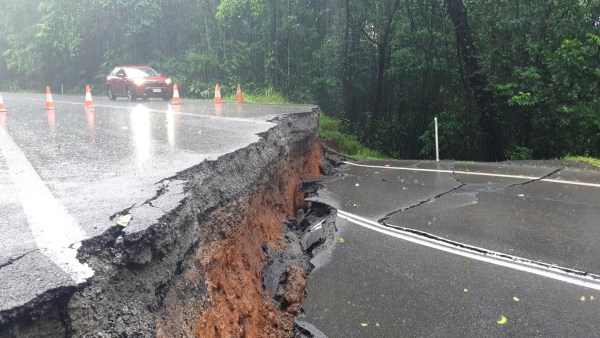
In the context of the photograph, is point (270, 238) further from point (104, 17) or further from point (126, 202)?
point (104, 17)

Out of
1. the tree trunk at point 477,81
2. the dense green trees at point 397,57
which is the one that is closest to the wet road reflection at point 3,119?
the dense green trees at point 397,57

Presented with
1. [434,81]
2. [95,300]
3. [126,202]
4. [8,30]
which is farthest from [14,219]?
[8,30]

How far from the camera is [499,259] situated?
6457 millimetres

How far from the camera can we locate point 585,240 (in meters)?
6.89

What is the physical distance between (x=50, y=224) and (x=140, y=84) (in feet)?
72.1

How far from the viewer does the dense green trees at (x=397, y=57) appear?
1748 centimetres

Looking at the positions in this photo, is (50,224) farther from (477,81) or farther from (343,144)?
(477,81)

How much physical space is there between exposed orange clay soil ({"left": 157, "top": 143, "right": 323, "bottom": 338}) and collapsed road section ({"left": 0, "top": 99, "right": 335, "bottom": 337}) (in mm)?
13

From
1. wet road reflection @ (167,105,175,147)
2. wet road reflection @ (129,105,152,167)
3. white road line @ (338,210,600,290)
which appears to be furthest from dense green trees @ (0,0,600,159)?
wet road reflection @ (129,105,152,167)

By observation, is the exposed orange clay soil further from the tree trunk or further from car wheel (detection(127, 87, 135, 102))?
car wheel (detection(127, 87, 135, 102))

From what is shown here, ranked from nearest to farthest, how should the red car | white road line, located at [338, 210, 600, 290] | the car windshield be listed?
1. white road line, located at [338, 210, 600, 290]
2. the red car
3. the car windshield

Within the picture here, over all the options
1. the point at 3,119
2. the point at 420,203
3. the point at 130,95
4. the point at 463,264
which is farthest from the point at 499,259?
the point at 130,95

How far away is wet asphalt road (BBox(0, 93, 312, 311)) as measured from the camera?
10.1 feet

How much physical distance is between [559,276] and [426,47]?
18.2 meters
